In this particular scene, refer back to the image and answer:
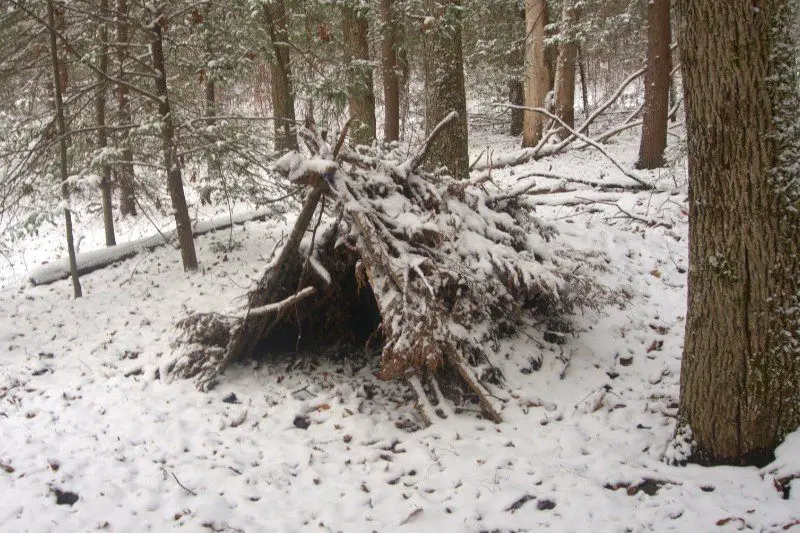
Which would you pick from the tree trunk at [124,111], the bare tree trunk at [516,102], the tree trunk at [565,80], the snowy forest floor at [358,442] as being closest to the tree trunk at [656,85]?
the tree trunk at [565,80]

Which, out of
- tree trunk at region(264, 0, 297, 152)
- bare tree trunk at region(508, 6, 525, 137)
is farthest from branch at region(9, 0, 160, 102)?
bare tree trunk at region(508, 6, 525, 137)

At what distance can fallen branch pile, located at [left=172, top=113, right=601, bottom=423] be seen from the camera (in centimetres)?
495

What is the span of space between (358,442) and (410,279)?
154 cm

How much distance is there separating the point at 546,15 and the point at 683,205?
30.1 feet

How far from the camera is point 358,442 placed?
4699 mm

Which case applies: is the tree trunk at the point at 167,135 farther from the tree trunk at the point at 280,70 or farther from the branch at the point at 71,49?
the tree trunk at the point at 280,70

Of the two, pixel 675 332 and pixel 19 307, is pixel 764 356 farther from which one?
pixel 19 307

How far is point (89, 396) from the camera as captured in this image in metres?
5.62

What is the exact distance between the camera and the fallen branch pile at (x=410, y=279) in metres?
4.95

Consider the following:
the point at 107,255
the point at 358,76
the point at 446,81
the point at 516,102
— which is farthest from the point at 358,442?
the point at 516,102

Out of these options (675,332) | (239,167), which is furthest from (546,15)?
(675,332)

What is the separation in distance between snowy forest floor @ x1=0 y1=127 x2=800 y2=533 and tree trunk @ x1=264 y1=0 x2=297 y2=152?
15.7 feet

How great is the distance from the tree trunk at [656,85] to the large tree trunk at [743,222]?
886 centimetres

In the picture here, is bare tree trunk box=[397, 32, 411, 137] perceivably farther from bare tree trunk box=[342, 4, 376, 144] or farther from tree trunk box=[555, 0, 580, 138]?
tree trunk box=[555, 0, 580, 138]
